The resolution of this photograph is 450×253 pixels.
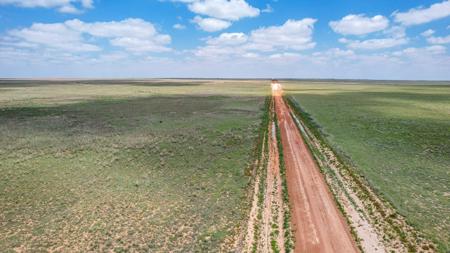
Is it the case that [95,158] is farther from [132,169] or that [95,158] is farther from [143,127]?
[143,127]

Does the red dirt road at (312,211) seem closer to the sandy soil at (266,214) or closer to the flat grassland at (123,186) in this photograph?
the sandy soil at (266,214)

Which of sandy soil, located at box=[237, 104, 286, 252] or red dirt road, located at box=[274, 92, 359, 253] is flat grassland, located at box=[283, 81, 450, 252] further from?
sandy soil, located at box=[237, 104, 286, 252]

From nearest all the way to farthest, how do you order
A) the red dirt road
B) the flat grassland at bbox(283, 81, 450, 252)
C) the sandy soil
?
the red dirt road < the sandy soil < the flat grassland at bbox(283, 81, 450, 252)

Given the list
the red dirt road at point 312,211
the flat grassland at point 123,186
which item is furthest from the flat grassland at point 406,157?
the flat grassland at point 123,186

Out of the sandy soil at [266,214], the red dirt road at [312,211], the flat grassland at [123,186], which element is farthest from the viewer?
the flat grassland at [123,186]

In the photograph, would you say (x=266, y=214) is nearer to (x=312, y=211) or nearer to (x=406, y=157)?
(x=312, y=211)

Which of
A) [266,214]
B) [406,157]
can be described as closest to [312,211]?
[266,214]

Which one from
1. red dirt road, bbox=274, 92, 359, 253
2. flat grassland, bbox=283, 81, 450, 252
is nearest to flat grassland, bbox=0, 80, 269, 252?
red dirt road, bbox=274, 92, 359, 253
